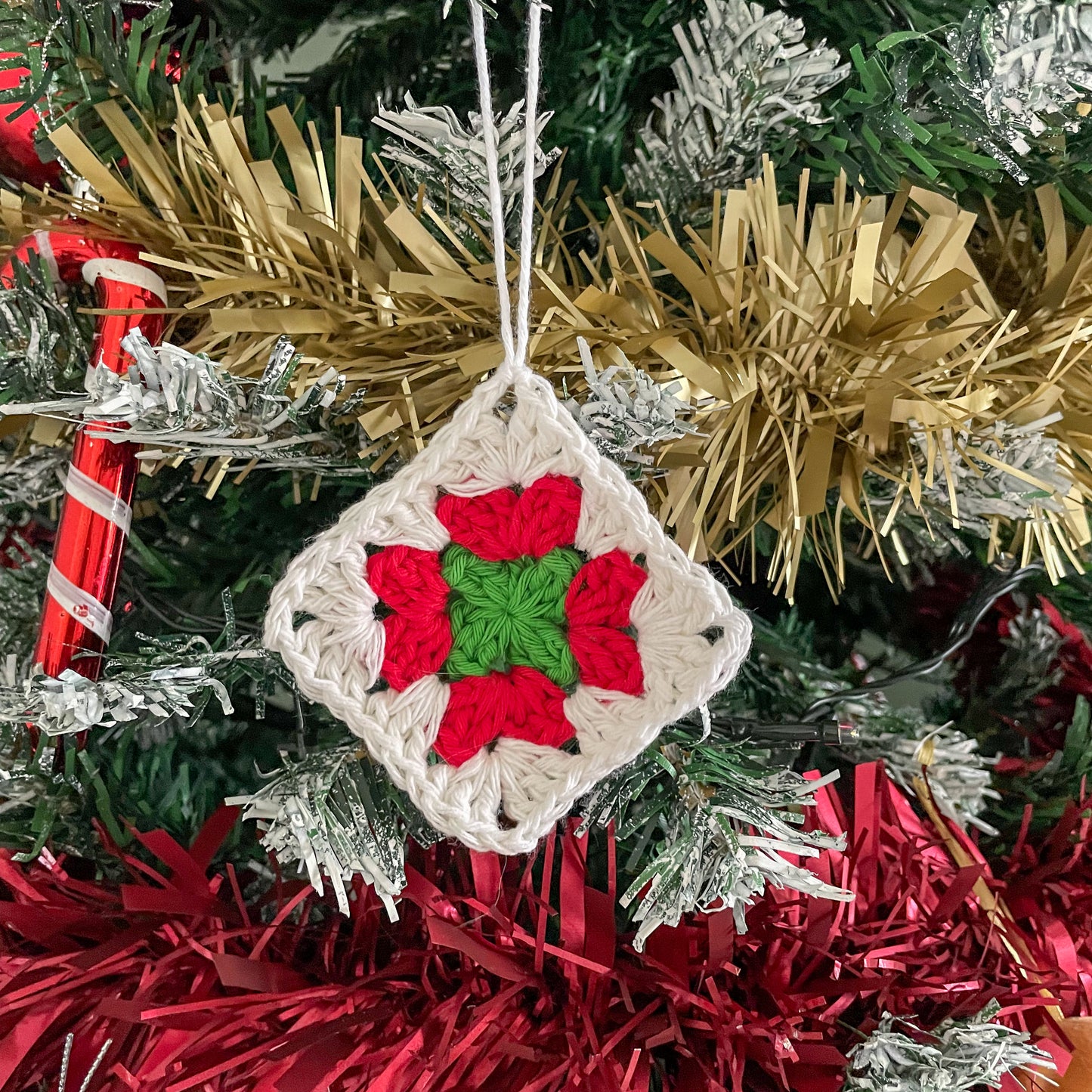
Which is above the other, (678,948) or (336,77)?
(336,77)

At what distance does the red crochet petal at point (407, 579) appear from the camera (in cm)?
27

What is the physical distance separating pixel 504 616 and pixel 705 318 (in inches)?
5.2

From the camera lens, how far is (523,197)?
25 centimetres

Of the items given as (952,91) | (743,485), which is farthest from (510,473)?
(952,91)

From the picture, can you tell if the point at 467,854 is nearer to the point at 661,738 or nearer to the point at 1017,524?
the point at 661,738

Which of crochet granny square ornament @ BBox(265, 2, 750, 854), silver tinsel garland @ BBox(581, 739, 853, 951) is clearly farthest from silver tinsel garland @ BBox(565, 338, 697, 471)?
silver tinsel garland @ BBox(581, 739, 853, 951)

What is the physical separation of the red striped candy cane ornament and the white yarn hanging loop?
13cm

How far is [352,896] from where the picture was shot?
31 cm

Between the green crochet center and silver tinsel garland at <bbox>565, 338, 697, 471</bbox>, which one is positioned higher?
silver tinsel garland at <bbox>565, 338, 697, 471</bbox>

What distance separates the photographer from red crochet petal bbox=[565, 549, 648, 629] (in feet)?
0.85

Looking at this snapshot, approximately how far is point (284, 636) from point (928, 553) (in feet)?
1.08

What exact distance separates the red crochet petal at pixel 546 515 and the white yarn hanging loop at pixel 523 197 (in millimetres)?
36

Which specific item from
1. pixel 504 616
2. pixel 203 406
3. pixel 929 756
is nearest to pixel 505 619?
pixel 504 616

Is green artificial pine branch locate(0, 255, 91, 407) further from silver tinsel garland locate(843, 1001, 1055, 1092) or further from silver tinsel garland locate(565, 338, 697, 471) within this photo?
silver tinsel garland locate(843, 1001, 1055, 1092)
